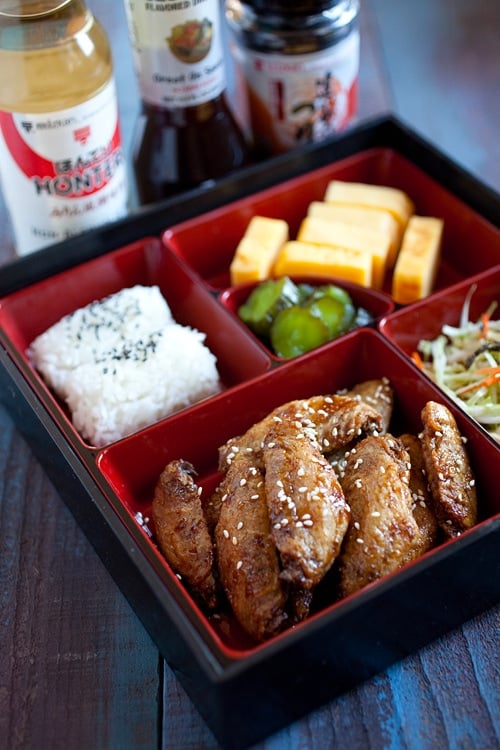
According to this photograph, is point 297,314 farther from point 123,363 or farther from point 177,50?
point 177,50

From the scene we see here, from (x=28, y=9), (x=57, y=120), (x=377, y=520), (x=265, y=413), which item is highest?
(x=28, y=9)

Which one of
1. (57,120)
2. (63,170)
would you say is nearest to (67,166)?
(63,170)

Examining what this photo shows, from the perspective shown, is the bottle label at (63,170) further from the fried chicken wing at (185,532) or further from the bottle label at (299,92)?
the fried chicken wing at (185,532)

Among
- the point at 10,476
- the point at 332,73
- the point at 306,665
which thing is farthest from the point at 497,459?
the point at 332,73

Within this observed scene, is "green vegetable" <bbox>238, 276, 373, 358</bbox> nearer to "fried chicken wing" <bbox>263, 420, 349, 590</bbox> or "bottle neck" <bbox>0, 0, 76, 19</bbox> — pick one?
"fried chicken wing" <bbox>263, 420, 349, 590</bbox>

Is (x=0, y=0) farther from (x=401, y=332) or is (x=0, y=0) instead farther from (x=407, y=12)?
(x=407, y=12)
